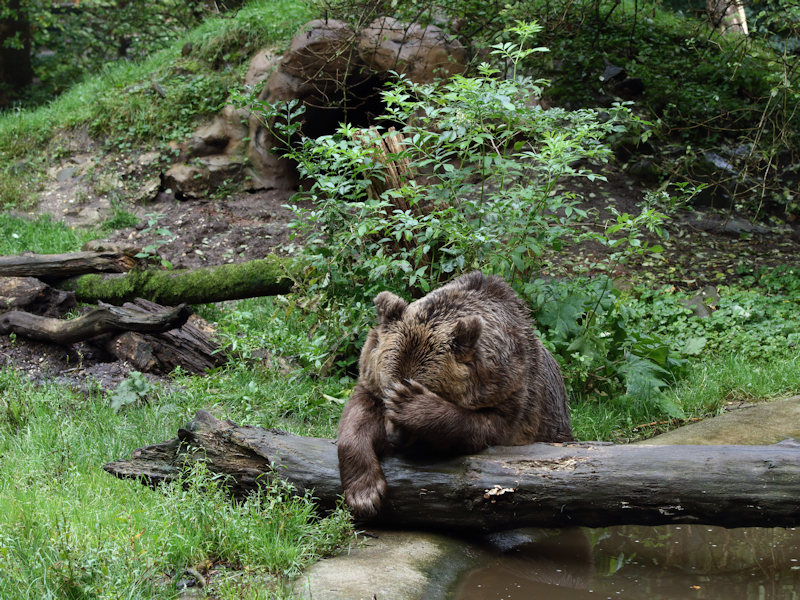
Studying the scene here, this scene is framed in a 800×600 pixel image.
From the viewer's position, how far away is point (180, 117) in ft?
38.8

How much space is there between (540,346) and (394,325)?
114 centimetres

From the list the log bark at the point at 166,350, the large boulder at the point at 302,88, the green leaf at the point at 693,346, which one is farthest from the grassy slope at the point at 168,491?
the large boulder at the point at 302,88

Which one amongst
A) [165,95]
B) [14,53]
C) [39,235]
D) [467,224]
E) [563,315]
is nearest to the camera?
[467,224]

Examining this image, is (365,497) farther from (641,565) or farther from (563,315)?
(563,315)

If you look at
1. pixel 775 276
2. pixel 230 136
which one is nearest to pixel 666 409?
pixel 775 276

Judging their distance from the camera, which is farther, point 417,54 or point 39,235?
point 417,54

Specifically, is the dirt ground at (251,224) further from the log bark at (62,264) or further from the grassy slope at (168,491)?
the grassy slope at (168,491)

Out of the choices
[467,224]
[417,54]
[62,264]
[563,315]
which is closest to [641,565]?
[563,315]

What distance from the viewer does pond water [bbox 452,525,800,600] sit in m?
3.21

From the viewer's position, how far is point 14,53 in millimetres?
15859

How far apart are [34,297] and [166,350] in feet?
6.42

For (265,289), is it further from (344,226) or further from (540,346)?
(540,346)

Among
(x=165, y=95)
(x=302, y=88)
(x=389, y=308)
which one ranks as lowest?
(x=389, y=308)

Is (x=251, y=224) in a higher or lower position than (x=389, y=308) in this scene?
lower
